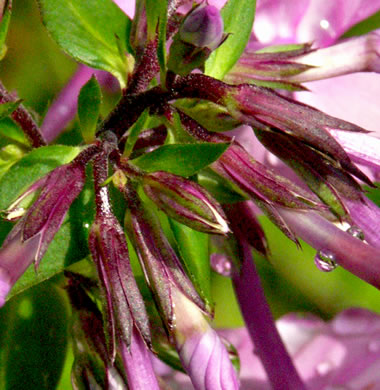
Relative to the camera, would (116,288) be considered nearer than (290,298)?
Yes

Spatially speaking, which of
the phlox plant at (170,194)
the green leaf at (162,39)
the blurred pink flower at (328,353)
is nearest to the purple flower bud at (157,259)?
the phlox plant at (170,194)

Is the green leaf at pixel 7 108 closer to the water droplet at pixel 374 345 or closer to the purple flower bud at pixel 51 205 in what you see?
the purple flower bud at pixel 51 205

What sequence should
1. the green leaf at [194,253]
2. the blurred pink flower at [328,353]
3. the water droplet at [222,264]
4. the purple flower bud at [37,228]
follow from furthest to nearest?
the blurred pink flower at [328,353] → the water droplet at [222,264] → the green leaf at [194,253] → the purple flower bud at [37,228]

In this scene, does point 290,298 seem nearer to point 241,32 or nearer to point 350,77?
point 350,77

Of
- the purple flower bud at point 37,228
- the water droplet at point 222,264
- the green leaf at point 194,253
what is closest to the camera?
the purple flower bud at point 37,228

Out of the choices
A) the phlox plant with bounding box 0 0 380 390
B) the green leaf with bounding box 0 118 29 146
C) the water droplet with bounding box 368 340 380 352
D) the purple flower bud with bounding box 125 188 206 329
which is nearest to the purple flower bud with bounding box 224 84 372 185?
the phlox plant with bounding box 0 0 380 390

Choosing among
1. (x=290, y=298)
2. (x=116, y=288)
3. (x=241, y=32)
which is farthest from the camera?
(x=290, y=298)

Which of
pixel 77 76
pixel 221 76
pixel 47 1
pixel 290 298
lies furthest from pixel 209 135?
pixel 290 298
